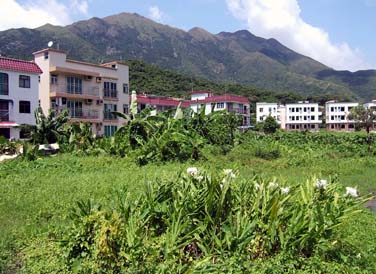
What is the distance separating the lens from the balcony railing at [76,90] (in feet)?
129

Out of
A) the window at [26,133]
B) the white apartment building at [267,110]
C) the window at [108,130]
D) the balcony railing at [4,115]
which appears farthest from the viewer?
the white apartment building at [267,110]

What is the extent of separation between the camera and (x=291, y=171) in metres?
16.8

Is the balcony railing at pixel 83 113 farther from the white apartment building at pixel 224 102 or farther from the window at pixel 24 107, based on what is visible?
the white apartment building at pixel 224 102

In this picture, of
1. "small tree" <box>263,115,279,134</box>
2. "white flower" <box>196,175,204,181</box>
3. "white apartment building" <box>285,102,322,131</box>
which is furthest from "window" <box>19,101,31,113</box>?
"white apartment building" <box>285,102,322,131</box>

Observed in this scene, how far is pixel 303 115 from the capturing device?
97688 millimetres

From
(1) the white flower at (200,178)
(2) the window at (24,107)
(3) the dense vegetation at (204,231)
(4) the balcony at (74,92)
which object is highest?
(4) the balcony at (74,92)

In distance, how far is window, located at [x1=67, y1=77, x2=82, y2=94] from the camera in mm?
40300

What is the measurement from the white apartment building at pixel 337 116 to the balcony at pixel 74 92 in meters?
69.9

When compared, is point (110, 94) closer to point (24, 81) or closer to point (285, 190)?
point (24, 81)

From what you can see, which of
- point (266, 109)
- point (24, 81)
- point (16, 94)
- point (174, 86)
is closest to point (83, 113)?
point (24, 81)

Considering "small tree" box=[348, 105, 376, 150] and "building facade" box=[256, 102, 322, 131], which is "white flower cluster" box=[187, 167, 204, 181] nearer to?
"small tree" box=[348, 105, 376, 150]

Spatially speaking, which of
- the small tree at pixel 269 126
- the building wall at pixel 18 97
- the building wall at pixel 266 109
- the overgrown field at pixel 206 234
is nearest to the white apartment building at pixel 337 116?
the building wall at pixel 266 109

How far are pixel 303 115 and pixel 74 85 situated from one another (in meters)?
69.3

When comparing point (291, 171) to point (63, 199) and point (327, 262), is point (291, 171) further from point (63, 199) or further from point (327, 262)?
point (327, 262)
